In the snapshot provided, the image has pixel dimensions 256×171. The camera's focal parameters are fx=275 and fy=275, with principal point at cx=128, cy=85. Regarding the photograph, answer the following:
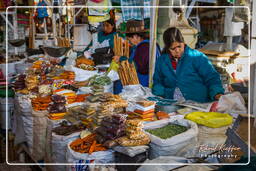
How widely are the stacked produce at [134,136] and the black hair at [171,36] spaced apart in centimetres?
83

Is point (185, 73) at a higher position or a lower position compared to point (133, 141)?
higher

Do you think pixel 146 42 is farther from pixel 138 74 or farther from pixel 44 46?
pixel 44 46

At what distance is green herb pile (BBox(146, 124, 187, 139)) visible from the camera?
6.53 feet

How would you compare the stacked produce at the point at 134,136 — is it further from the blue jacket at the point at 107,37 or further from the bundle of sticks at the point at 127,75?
the blue jacket at the point at 107,37

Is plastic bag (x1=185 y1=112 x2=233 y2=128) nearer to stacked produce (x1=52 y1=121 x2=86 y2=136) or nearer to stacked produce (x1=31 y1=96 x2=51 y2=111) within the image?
stacked produce (x1=52 y1=121 x2=86 y2=136)

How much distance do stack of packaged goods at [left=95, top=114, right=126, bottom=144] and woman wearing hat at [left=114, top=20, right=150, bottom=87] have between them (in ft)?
2.80

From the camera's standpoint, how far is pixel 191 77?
7.94 feet

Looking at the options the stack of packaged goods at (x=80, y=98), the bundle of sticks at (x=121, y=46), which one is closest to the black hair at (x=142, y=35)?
the bundle of sticks at (x=121, y=46)

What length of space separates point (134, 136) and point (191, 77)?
0.83 meters

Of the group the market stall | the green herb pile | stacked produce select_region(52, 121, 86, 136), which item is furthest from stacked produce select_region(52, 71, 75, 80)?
the green herb pile

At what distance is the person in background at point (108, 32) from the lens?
11.3 ft

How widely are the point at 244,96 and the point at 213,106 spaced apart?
250mm

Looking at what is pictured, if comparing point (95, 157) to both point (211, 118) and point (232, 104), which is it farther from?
point (232, 104)

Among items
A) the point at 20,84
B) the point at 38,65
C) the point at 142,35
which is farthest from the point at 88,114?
the point at 38,65
